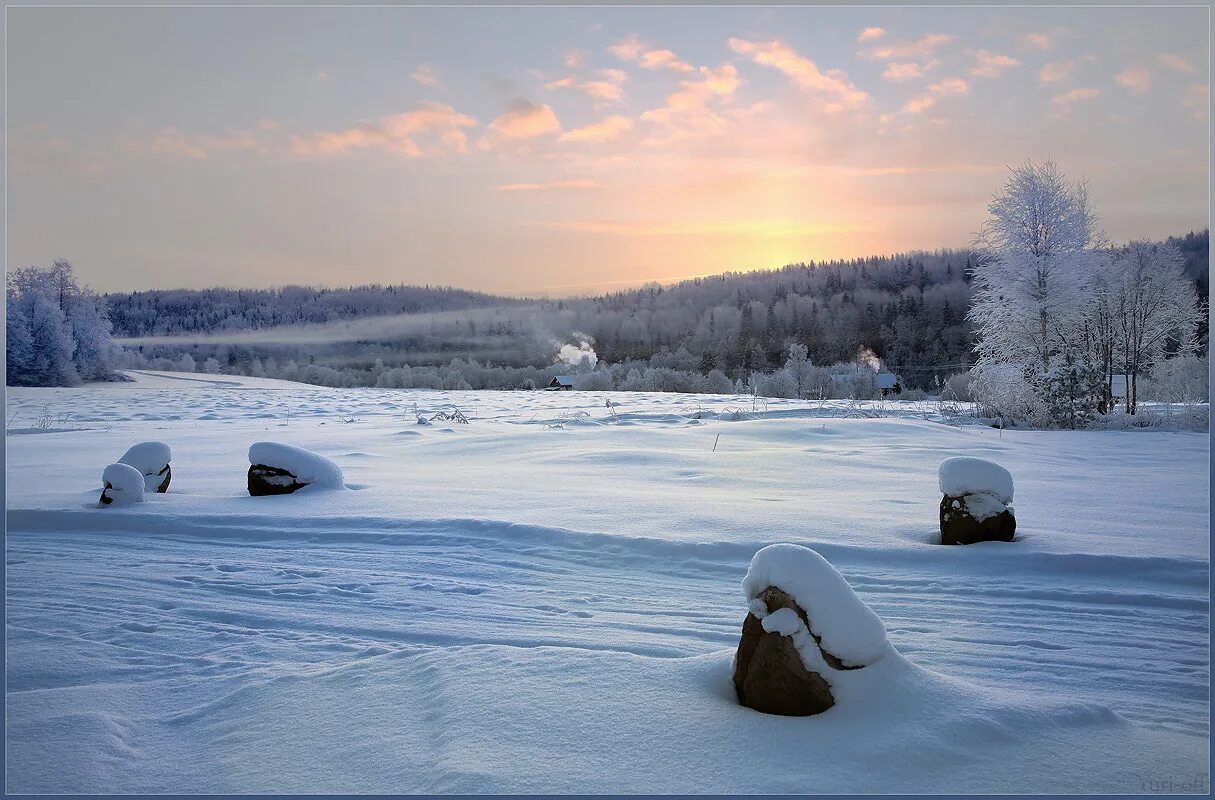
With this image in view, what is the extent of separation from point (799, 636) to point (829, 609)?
14 centimetres

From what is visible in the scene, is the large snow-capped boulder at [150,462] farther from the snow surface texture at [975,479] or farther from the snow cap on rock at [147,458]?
the snow surface texture at [975,479]

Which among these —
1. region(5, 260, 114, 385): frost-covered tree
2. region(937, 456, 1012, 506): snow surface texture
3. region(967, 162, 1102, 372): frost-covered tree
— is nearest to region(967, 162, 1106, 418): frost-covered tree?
region(967, 162, 1102, 372): frost-covered tree

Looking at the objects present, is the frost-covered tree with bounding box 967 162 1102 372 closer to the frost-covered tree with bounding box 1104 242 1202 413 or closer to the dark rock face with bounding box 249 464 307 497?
the frost-covered tree with bounding box 1104 242 1202 413

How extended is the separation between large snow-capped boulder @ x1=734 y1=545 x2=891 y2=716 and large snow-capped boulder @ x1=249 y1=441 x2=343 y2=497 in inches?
203

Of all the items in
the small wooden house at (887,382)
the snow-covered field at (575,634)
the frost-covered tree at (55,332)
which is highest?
the frost-covered tree at (55,332)

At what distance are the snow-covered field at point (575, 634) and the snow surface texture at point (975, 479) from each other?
37 centimetres

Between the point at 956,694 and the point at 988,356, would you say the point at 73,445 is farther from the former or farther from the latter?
the point at 988,356

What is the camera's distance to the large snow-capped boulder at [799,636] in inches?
92.4

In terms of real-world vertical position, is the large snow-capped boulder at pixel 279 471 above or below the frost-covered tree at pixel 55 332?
below

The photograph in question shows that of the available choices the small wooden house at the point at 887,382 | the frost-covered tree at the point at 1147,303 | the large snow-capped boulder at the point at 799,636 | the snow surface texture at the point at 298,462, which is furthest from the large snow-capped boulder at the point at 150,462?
the small wooden house at the point at 887,382

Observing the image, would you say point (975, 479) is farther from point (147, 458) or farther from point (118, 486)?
point (147, 458)

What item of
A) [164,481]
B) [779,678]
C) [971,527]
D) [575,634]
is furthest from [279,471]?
[971,527]

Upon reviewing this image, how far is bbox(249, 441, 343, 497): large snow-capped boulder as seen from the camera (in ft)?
21.1

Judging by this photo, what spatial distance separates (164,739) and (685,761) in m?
1.63
